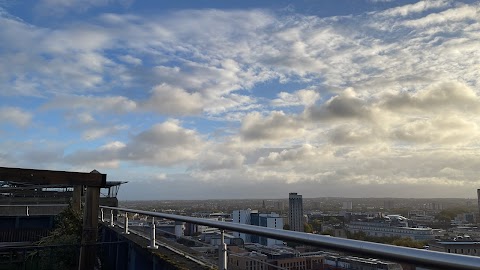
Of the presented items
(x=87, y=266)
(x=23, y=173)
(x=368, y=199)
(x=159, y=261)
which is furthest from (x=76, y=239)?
(x=368, y=199)

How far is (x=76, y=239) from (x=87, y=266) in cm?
193

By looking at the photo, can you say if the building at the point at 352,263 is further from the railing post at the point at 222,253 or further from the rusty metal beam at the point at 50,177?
the rusty metal beam at the point at 50,177

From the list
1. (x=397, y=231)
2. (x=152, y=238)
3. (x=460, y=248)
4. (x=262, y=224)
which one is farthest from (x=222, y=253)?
(x=397, y=231)

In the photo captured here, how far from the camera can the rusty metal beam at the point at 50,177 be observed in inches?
227

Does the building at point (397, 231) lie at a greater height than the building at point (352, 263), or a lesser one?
lesser

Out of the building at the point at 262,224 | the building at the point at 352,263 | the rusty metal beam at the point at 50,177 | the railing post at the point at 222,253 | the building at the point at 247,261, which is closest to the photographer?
the building at the point at 352,263

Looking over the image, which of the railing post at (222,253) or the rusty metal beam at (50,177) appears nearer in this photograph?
the railing post at (222,253)

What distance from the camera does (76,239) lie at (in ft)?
25.7

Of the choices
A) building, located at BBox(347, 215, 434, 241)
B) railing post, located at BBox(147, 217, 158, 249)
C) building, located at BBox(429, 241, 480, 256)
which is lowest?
building, located at BBox(347, 215, 434, 241)

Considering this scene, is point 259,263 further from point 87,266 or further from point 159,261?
point 87,266

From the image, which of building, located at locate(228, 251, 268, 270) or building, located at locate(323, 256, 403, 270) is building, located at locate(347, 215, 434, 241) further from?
building, located at locate(323, 256, 403, 270)

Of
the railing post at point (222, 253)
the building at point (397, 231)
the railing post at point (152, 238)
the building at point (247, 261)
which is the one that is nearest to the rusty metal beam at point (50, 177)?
the railing post at point (152, 238)

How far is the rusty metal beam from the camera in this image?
5773mm

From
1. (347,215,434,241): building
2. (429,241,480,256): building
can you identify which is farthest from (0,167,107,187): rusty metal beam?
(347,215,434,241): building
